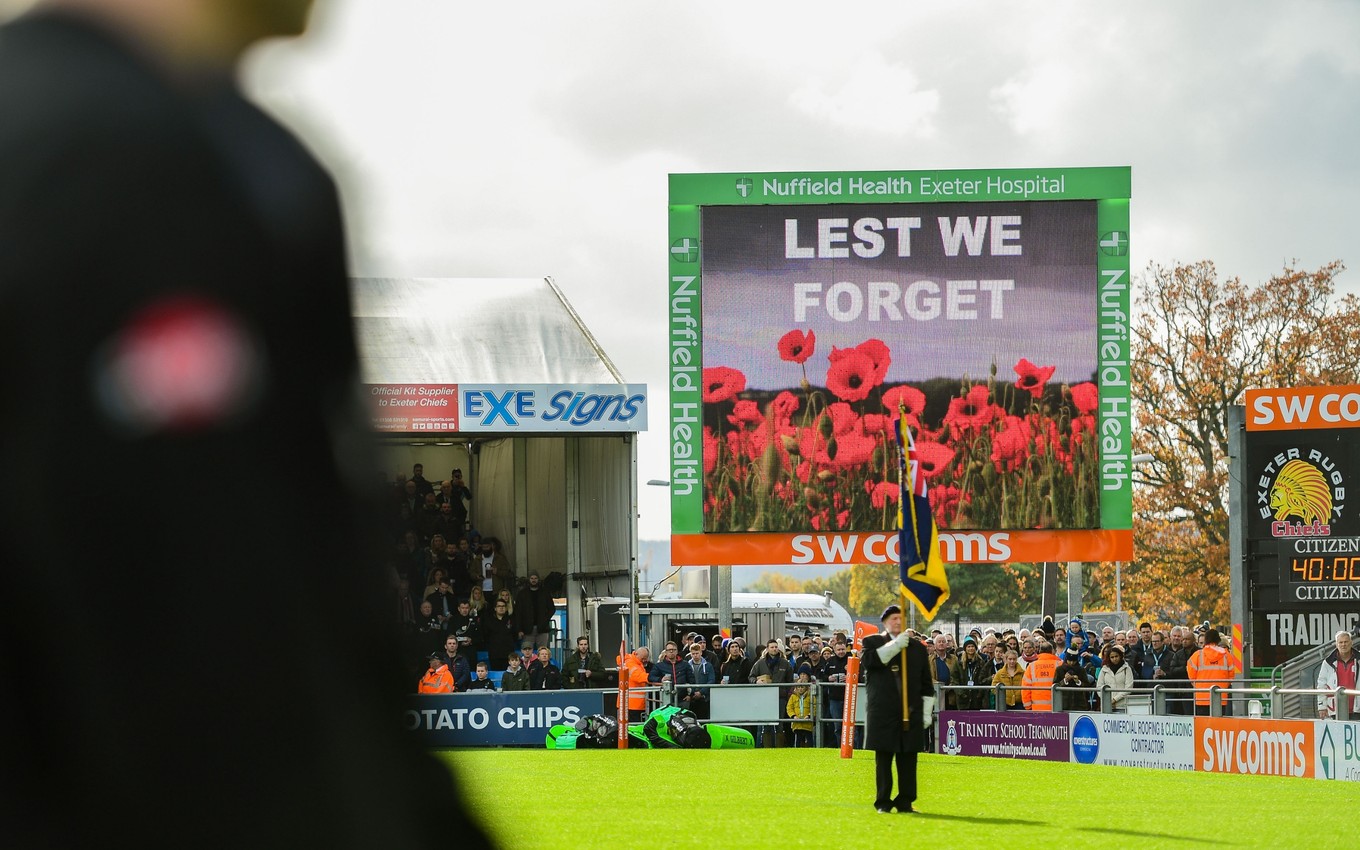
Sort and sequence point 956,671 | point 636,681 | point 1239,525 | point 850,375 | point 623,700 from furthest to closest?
point 850,375 → point 636,681 → point 956,671 → point 623,700 → point 1239,525

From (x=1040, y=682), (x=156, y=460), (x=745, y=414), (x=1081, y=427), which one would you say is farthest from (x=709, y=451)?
(x=156, y=460)

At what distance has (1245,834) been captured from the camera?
13539 mm

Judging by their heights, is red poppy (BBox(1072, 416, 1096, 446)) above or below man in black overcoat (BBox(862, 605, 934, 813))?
above

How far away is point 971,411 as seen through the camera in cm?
2862

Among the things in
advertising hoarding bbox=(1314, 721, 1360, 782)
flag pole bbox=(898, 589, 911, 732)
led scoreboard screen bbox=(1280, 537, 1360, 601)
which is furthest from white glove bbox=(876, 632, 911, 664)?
led scoreboard screen bbox=(1280, 537, 1360, 601)

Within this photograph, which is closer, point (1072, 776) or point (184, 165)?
point (184, 165)

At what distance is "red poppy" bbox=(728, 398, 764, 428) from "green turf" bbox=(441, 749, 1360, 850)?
6.62 meters

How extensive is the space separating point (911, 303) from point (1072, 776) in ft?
31.9

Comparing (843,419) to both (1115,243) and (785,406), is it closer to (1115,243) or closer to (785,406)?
(785,406)

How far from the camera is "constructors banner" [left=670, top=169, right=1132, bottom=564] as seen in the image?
2862cm

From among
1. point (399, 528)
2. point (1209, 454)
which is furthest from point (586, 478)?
point (399, 528)

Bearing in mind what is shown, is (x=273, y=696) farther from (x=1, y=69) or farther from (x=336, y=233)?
(x=1, y=69)

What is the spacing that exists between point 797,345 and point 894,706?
13.4 m

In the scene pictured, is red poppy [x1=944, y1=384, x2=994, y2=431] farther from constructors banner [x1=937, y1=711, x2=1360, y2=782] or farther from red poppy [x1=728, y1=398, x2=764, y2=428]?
constructors banner [x1=937, y1=711, x2=1360, y2=782]
